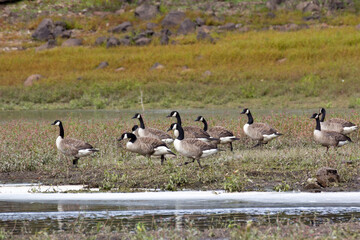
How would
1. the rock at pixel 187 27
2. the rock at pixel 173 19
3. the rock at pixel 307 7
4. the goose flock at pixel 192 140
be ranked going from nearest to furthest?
the goose flock at pixel 192 140 < the rock at pixel 187 27 < the rock at pixel 173 19 < the rock at pixel 307 7

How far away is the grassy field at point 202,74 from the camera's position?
33.7m

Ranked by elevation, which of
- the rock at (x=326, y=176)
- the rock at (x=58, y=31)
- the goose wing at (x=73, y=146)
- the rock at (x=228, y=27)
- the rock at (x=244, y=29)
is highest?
the rock at (x=58, y=31)

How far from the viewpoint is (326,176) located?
1238 centimetres

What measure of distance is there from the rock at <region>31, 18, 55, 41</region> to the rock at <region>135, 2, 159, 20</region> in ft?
23.1

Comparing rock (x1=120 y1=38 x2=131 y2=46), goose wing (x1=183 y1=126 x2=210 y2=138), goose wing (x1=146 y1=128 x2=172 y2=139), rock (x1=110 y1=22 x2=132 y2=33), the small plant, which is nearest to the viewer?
the small plant

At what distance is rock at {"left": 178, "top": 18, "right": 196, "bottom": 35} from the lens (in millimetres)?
49406

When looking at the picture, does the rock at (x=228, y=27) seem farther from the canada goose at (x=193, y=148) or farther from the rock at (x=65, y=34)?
the canada goose at (x=193, y=148)

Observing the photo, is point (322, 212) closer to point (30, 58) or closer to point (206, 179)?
point (206, 179)

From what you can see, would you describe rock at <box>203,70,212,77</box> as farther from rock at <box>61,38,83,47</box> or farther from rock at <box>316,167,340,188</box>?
rock at <box>316,167,340,188</box>

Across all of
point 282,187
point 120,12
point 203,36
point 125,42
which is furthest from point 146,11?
point 282,187

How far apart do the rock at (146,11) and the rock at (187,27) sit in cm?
520

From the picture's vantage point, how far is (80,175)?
14.0 m

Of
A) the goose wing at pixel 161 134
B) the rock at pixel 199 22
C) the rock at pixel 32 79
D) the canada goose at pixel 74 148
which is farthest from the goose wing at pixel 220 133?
the rock at pixel 199 22

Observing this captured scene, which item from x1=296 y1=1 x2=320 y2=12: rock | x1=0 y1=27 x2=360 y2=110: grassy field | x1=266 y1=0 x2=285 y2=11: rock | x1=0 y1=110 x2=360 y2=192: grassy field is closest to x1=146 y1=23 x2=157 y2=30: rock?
x1=0 y1=27 x2=360 y2=110: grassy field
